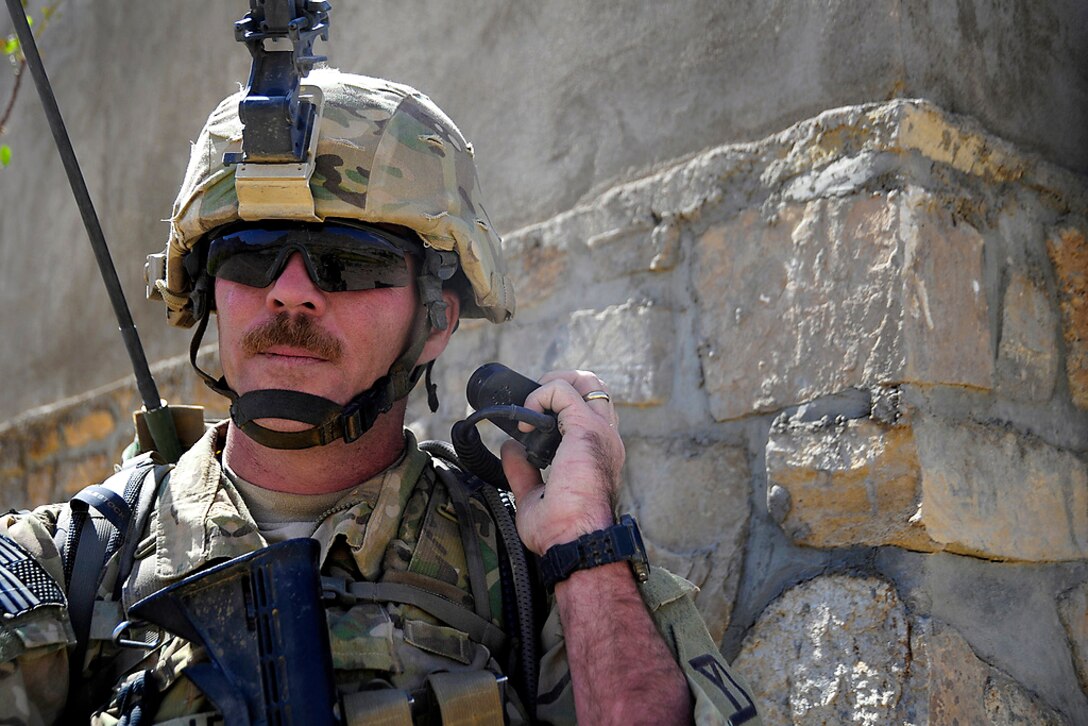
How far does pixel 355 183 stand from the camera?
197 cm

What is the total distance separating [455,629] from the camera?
181 cm

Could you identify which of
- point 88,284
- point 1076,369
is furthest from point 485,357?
point 88,284

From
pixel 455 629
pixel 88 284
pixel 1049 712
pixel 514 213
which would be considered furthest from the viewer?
pixel 88 284

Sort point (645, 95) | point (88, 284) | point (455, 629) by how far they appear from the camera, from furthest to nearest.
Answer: point (88, 284)
point (645, 95)
point (455, 629)

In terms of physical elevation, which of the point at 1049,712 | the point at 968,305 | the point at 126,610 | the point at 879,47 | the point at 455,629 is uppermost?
the point at 879,47

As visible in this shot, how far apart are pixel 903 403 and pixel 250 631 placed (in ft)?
3.89

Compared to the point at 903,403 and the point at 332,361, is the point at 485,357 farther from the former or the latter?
the point at 903,403

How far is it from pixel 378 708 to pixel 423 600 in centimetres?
24

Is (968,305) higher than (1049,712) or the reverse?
higher

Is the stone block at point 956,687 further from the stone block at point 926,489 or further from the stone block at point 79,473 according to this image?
the stone block at point 79,473

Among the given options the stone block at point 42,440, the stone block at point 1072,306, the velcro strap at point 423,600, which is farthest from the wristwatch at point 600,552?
the stone block at point 42,440

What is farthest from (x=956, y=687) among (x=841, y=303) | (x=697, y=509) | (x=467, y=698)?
(x=467, y=698)

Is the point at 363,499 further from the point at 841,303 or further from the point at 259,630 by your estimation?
the point at 841,303

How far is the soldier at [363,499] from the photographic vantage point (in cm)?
168
